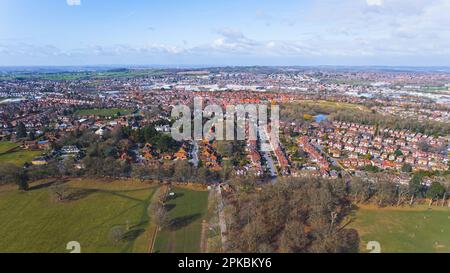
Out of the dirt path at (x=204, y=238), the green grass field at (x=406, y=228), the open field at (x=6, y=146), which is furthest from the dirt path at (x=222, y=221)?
the open field at (x=6, y=146)

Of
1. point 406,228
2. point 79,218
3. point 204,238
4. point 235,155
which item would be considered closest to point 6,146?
point 79,218

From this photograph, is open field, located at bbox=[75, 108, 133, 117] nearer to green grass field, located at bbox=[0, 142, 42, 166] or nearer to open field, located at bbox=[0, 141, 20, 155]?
open field, located at bbox=[0, 141, 20, 155]

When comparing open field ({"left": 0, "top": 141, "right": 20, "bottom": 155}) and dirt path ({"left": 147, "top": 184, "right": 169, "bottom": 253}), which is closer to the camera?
dirt path ({"left": 147, "top": 184, "right": 169, "bottom": 253})

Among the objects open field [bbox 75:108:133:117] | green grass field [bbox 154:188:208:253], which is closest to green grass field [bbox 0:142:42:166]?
green grass field [bbox 154:188:208:253]

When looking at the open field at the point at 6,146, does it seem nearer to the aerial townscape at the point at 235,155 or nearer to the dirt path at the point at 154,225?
the aerial townscape at the point at 235,155

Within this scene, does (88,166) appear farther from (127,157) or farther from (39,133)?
(39,133)

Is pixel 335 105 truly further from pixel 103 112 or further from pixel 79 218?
pixel 79 218
